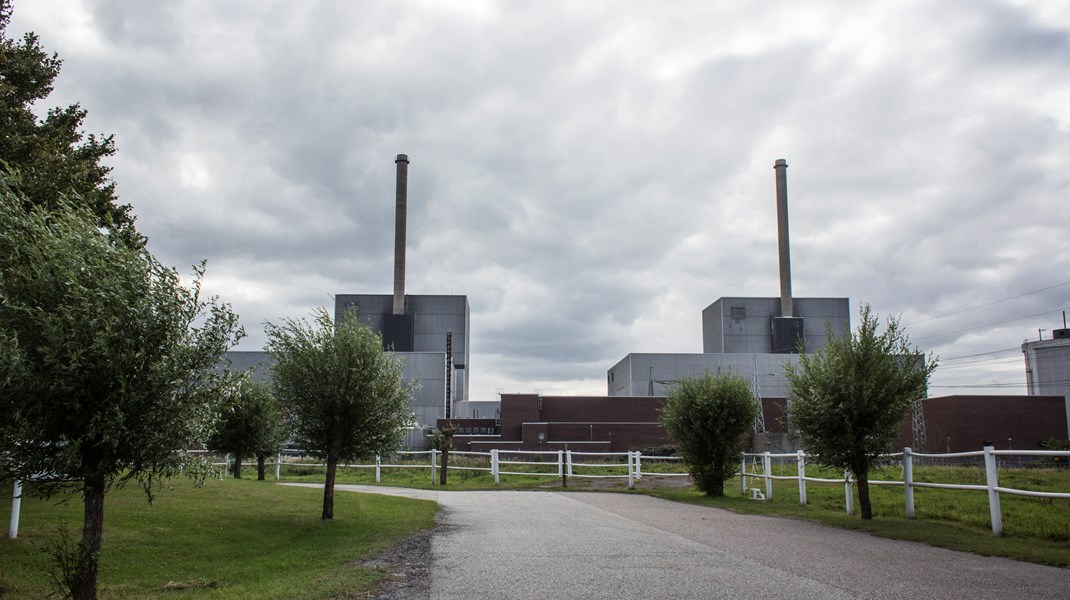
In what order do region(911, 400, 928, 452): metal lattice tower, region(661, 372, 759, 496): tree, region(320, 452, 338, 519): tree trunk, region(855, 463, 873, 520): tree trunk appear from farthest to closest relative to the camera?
region(911, 400, 928, 452): metal lattice tower < region(661, 372, 759, 496): tree < region(320, 452, 338, 519): tree trunk < region(855, 463, 873, 520): tree trunk

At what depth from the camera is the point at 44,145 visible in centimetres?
1509

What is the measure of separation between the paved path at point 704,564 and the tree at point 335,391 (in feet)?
9.87

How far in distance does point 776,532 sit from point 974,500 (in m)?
8.72

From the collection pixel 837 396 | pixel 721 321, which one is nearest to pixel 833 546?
pixel 837 396

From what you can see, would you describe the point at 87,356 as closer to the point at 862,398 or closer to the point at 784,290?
the point at 862,398

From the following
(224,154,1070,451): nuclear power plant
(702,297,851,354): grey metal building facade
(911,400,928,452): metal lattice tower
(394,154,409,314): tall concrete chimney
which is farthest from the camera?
(702,297,851,354): grey metal building facade

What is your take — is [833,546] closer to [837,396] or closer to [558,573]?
[558,573]

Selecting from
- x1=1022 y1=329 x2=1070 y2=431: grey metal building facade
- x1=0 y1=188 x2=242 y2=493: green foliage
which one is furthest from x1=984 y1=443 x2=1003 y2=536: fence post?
x1=1022 y1=329 x2=1070 y2=431: grey metal building facade

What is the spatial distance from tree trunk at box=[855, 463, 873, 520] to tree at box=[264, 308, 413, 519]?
9.98m

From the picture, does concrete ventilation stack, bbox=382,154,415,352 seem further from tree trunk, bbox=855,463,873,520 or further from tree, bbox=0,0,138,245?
tree trunk, bbox=855,463,873,520

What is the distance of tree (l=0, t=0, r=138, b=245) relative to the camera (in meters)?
13.9

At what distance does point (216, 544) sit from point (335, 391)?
426 centimetres

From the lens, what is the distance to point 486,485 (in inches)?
1084

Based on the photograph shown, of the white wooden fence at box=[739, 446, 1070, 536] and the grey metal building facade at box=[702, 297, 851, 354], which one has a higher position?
the grey metal building facade at box=[702, 297, 851, 354]
